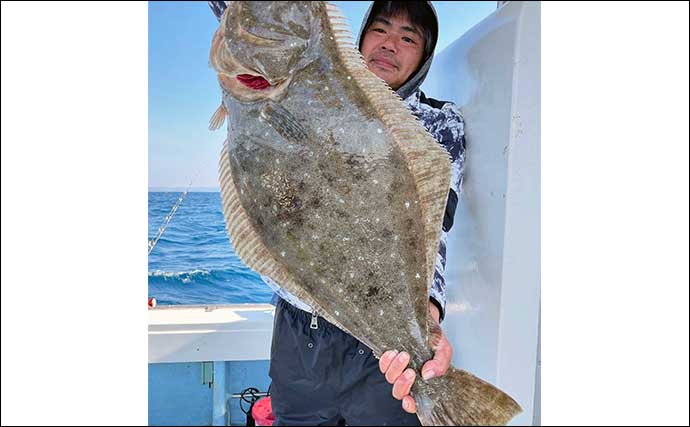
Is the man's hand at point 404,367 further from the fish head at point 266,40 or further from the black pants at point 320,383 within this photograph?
the fish head at point 266,40

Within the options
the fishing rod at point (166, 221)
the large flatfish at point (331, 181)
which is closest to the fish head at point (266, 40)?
the large flatfish at point (331, 181)

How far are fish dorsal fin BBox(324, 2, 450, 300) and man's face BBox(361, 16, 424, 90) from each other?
32cm

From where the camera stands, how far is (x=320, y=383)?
43.3 inches

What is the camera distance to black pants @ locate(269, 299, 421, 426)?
1.09 m

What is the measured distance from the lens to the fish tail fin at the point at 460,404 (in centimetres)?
84

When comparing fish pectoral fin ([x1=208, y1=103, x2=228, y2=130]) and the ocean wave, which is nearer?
fish pectoral fin ([x1=208, y1=103, x2=228, y2=130])

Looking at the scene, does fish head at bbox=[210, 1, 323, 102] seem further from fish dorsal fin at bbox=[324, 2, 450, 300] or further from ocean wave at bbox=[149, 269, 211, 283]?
ocean wave at bbox=[149, 269, 211, 283]

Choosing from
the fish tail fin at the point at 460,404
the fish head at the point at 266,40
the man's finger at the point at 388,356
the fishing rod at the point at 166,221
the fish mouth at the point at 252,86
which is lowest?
the fish tail fin at the point at 460,404

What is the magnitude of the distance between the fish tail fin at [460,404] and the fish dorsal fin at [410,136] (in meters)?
0.15

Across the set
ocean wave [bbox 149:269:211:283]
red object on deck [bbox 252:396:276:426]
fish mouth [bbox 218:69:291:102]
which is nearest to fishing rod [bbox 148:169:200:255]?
ocean wave [bbox 149:269:211:283]
